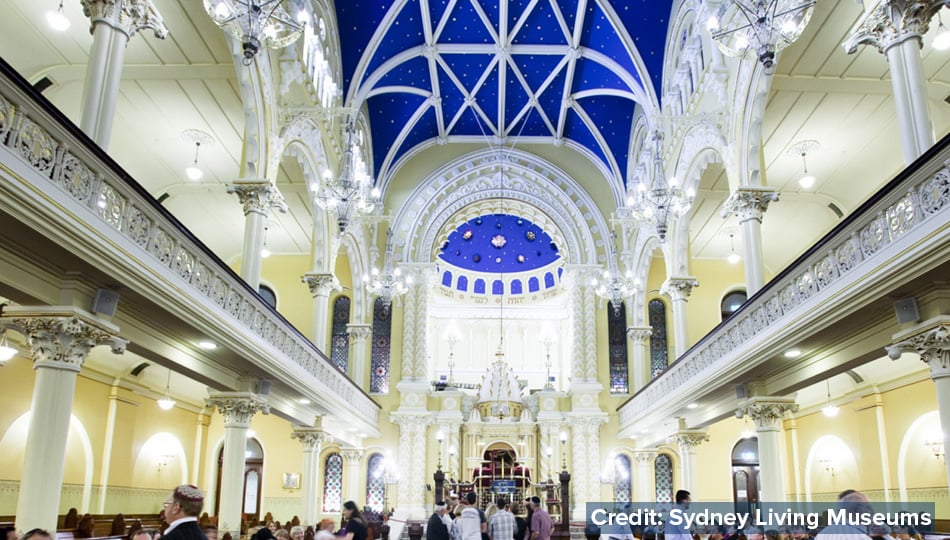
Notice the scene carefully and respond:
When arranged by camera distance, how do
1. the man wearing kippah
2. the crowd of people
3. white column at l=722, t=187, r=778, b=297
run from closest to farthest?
the man wearing kippah, the crowd of people, white column at l=722, t=187, r=778, b=297

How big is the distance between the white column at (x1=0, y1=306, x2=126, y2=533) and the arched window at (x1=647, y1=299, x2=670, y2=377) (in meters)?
23.0

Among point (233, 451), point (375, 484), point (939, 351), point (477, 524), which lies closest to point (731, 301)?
point (375, 484)

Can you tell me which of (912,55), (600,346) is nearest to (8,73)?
(912,55)

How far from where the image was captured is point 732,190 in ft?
54.3

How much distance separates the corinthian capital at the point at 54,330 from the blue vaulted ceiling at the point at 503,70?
1499 centimetres

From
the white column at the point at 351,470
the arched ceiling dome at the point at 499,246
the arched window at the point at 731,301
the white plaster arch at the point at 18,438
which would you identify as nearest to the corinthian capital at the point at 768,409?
the white plaster arch at the point at 18,438

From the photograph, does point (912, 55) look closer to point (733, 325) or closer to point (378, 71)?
point (733, 325)

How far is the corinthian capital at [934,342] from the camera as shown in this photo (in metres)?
8.92

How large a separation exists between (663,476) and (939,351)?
20266 millimetres

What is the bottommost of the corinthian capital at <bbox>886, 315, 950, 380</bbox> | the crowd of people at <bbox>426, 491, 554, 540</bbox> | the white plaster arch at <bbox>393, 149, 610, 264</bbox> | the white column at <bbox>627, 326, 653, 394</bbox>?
the crowd of people at <bbox>426, 491, 554, 540</bbox>

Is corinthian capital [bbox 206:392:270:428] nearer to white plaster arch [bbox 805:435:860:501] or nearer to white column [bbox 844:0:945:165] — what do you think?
white column [bbox 844:0:945:165]

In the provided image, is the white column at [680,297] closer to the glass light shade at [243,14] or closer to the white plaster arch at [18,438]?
the glass light shade at [243,14]

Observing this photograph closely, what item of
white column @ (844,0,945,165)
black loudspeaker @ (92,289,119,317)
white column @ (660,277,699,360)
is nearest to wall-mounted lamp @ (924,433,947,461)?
white column @ (660,277,699,360)

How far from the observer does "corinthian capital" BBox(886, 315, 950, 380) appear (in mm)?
8922
